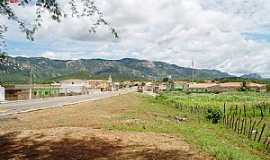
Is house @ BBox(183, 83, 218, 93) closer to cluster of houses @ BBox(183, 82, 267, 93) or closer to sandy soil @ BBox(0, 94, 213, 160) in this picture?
cluster of houses @ BBox(183, 82, 267, 93)

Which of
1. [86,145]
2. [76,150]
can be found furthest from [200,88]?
[76,150]

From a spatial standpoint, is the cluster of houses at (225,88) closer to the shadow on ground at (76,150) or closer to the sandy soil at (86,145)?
the sandy soil at (86,145)

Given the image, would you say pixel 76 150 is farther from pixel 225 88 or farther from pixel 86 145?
pixel 225 88

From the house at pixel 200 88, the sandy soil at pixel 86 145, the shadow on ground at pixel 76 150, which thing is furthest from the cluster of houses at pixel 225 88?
the shadow on ground at pixel 76 150

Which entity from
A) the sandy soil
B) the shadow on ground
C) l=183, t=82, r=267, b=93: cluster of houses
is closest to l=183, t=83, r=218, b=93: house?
l=183, t=82, r=267, b=93: cluster of houses

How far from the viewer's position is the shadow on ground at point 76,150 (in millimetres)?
14328

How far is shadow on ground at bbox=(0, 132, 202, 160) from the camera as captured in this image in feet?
47.0

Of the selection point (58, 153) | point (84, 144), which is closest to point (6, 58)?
point (58, 153)

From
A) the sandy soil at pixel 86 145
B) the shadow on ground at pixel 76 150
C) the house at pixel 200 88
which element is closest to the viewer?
the shadow on ground at pixel 76 150

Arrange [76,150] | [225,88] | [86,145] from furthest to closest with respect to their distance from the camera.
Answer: [225,88] < [86,145] < [76,150]

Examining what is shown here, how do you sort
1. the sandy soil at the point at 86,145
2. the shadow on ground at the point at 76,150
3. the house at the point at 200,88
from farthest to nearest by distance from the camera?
1. the house at the point at 200,88
2. the sandy soil at the point at 86,145
3. the shadow on ground at the point at 76,150

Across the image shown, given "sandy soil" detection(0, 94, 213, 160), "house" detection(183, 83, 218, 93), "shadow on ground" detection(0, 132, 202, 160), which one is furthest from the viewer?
"house" detection(183, 83, 218, 93)

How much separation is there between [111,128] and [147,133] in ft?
6.49

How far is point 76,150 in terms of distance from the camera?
600 inches
